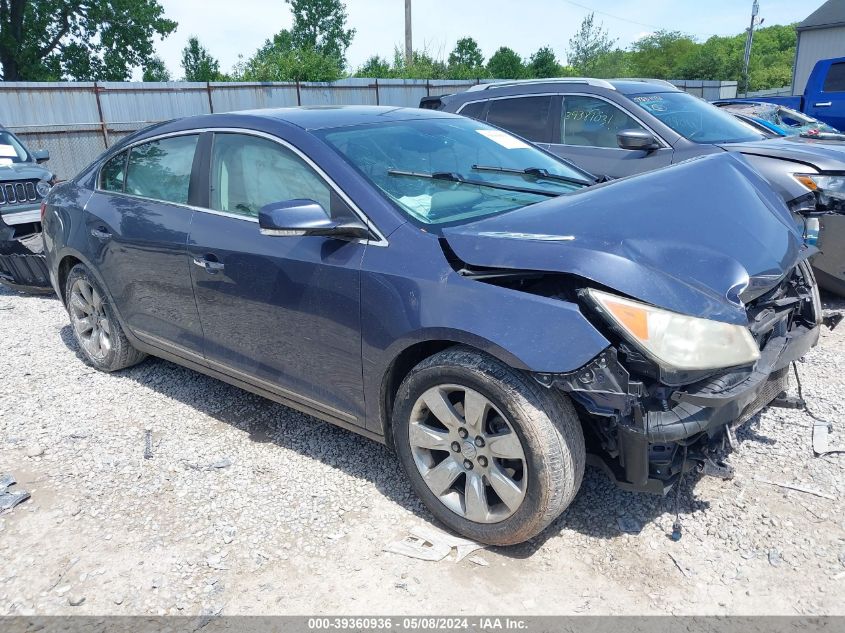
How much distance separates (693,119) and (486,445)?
5.08m

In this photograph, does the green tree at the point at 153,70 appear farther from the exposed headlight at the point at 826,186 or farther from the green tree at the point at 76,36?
the exposed headlight at the point at 826,186

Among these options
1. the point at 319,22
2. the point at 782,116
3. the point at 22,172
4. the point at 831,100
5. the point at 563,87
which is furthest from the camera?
the point at 319,22

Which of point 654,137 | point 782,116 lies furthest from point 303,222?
point 782,116

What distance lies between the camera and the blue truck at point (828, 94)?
45.9ft

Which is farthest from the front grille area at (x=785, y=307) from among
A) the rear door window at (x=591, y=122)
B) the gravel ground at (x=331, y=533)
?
the rear door window at (x=591, y=122)

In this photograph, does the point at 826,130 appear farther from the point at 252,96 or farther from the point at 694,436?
the point at 252,96

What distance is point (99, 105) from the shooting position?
55.1 feet

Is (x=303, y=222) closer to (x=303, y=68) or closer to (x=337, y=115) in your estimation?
(x=337, y=115)

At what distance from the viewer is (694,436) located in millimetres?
2512

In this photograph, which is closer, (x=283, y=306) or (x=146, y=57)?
(x=283, y=306)

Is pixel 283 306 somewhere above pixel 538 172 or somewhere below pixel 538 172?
below

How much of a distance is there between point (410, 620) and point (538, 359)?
41.1 inches

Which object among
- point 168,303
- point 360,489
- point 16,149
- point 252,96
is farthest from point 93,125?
point 360,489

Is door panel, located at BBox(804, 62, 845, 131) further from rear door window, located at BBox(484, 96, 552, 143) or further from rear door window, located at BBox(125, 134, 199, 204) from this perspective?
rear door window, located at BBox(125, 134, 199, 204)
